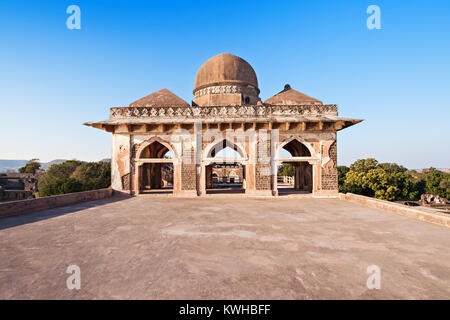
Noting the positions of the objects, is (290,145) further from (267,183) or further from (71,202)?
(71,202)

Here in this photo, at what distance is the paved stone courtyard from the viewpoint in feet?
8.03

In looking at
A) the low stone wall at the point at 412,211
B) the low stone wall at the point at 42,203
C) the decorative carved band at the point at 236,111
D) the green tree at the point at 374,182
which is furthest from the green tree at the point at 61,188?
the green tree at the point at 374,182

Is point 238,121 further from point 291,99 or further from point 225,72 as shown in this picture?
point 225,72

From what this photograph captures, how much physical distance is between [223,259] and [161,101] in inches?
528

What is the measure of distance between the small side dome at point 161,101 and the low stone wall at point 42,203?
22.2ft

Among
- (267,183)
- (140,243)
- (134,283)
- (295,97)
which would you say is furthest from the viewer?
(295,97)

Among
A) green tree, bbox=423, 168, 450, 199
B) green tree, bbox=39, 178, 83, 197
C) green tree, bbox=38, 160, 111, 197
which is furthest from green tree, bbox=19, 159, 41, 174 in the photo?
green tree, bbox=423, 168, 450, 199

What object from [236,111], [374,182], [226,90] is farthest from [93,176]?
[374,182]

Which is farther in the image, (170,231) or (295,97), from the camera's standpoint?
(295,97)

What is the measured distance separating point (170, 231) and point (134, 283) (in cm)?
226

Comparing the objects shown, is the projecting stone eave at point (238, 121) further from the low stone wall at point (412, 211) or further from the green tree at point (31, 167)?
the green tree at point (31, 167)

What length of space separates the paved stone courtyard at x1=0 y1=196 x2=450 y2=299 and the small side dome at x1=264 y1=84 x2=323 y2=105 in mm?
10283

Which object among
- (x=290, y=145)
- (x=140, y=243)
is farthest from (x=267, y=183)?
(x=140, y=243)
